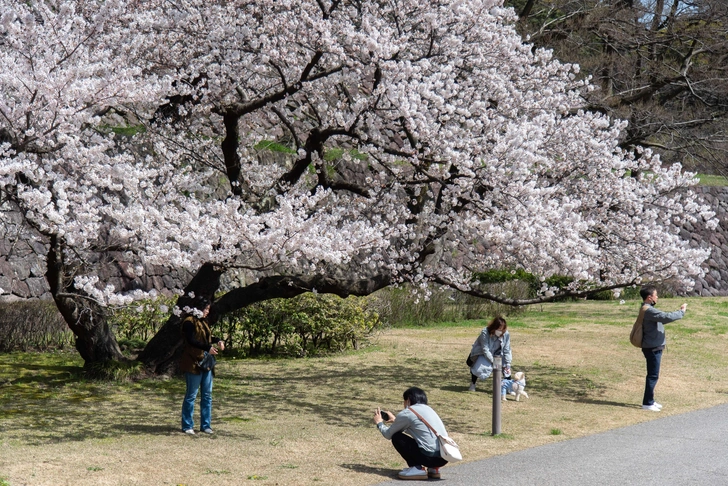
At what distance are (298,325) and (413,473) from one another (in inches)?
323

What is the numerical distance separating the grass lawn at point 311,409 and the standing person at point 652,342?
0.24 meters

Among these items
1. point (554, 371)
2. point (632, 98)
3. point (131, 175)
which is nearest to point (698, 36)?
point (632, 98)

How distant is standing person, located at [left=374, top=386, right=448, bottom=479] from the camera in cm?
665

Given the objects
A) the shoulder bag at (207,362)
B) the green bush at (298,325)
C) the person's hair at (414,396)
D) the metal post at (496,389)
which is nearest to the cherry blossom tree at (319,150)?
the shoulder bag at (207,362)

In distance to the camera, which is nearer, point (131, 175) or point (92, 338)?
point (131, 175)

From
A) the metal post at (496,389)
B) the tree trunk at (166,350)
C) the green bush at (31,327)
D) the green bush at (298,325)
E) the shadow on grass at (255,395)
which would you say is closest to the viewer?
the metal post at (496,389)

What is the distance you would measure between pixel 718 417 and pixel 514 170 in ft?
13.3

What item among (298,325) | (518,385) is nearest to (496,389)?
(518,385)

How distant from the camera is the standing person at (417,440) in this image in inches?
262

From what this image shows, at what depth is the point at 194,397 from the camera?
8352 millimetres

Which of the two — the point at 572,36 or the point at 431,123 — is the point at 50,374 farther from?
the point at 572,36

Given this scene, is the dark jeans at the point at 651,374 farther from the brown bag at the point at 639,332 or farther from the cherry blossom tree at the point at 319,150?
the cherry blossom tree at the point at 319,150

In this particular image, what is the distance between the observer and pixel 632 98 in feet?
72.3

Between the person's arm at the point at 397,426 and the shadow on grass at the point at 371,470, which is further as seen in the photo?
the shadow on grass at the point at 371,470
